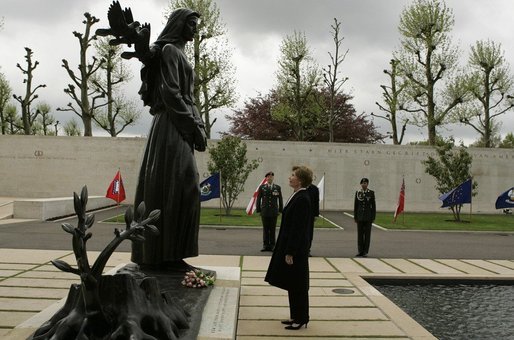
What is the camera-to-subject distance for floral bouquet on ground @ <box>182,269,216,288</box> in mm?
4473

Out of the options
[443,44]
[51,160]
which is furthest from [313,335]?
[443,44]

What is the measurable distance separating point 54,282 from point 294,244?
361cm

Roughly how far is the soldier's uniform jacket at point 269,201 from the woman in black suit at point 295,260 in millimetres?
5630

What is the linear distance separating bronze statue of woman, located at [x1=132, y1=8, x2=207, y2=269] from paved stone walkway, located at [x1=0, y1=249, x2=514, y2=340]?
3.59 feet

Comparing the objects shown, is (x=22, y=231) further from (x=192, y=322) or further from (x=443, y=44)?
(x=443, y=44)

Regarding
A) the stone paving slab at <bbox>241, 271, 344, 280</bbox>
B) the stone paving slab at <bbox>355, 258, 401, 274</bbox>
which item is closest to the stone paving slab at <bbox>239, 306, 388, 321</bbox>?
the stone paving slab at <bbox>241, 271, 344, 280</bbox>

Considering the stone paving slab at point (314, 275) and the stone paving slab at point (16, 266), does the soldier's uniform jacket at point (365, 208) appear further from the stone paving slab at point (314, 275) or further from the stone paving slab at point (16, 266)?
the stone paving slab at point (16, 266)

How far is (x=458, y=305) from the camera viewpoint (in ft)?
19.4

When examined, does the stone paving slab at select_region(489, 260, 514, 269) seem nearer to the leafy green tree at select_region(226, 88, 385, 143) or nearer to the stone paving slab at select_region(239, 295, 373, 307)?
the stone paving slab at select_region(239, 295, 373, 307)

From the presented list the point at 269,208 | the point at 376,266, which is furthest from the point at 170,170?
the point at 269,208

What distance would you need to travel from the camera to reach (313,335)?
14.3 feet

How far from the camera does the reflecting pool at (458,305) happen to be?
4930mm

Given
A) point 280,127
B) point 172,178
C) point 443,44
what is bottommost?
point 172,178

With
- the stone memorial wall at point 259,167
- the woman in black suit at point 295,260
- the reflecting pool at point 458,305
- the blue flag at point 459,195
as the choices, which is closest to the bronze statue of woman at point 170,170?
the woman in black suit at point 295,260
